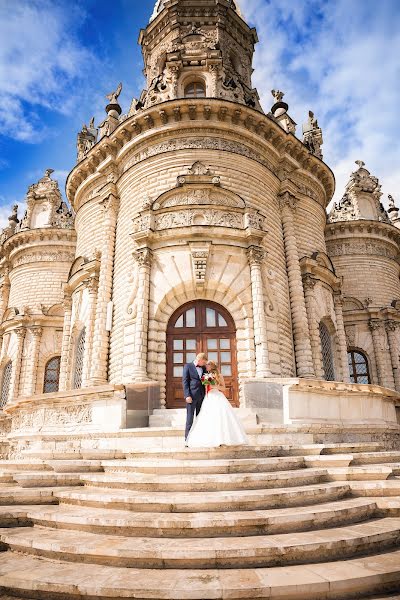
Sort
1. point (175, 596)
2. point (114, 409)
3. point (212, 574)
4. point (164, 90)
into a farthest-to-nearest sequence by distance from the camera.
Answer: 1. point (164, 90)
2. point (114, 409)
3. point (212, 574)
4. point (175, 596)

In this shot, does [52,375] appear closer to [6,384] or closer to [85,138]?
[6,384]

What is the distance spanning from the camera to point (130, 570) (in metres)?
3.32

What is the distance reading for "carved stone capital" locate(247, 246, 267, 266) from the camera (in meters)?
14.5

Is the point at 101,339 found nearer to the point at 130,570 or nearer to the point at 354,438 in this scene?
the point at 354,438

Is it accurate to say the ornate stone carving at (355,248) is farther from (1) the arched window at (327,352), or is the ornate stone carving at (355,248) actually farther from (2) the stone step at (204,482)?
(2) the stone step at (204,482)

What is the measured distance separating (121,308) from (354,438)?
9.03 metres

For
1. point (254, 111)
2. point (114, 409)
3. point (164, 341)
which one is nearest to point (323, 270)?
point (254, 111)

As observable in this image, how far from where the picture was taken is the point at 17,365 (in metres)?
21.6

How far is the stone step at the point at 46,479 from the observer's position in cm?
598

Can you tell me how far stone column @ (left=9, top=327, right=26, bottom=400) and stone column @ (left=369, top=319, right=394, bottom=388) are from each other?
1929 cm

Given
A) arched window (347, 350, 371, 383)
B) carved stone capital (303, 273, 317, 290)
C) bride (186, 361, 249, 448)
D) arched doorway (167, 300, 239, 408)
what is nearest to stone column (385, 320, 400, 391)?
arched window (347, 350, 371, 383)

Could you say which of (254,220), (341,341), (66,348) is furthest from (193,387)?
(341,341)

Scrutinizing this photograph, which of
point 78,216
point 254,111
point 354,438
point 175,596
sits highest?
point 254,111

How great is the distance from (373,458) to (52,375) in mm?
18561
